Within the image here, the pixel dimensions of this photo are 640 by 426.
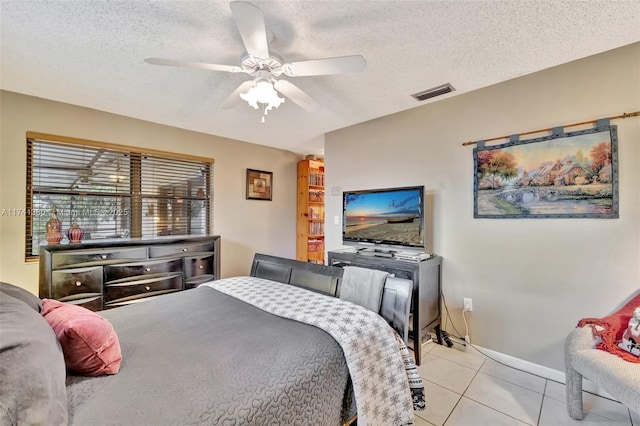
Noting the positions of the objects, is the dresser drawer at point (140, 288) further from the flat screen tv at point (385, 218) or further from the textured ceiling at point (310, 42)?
the flat screen tv at point (385, 218)

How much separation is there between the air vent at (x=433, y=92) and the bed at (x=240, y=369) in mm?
1859

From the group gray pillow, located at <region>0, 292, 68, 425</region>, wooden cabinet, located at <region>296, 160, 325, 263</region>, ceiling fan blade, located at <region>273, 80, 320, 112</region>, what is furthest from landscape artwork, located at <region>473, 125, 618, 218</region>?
wooden cabinet, located at <region>296, 160, 325, 263</region>

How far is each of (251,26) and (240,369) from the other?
1549 millimetres

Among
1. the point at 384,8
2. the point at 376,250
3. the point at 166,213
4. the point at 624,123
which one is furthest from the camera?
the point at 166,213

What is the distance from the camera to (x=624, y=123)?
1.90 metres

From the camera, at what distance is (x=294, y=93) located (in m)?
2.04

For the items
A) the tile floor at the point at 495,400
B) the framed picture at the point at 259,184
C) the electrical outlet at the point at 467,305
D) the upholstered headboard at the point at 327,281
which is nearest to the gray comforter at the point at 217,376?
the upholstered headboard at the point at 327,281

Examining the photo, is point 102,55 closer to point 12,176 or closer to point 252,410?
point 12,176

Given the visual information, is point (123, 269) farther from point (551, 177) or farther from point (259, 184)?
point (551, 177)

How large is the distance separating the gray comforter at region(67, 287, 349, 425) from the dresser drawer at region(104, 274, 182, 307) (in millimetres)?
1384

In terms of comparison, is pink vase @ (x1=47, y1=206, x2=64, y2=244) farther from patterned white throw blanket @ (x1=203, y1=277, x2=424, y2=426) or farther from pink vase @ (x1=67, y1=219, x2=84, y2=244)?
patterned white throw blanket @ (x1=203, y1=277, x2=424, y2=426)

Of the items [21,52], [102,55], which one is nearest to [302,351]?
[102,55]

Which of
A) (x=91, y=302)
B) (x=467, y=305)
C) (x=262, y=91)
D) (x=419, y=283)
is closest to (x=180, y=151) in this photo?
(x=91, y=302)

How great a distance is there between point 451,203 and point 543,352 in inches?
55.4
